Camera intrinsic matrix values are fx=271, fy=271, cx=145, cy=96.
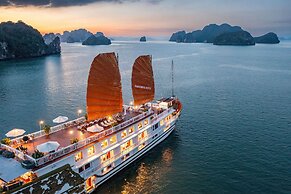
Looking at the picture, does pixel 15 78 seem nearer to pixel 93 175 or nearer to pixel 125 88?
pixel 125 88

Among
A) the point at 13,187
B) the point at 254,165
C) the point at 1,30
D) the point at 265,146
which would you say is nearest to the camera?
the point at 13,187

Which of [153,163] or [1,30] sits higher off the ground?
[1,30]

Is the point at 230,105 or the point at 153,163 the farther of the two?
the point at 230,105

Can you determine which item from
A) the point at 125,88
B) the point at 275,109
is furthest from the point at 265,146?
the point at 125,88

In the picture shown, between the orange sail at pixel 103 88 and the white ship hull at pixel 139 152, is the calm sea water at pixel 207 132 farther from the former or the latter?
the orange sail at pixel 103 88

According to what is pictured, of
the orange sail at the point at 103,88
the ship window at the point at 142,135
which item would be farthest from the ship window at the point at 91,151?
the ship window at the point at 142,135


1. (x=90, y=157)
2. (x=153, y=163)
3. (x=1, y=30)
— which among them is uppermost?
(x=1, y=30)

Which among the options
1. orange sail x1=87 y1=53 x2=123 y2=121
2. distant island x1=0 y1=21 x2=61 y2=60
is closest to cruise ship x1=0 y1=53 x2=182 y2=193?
orange sail x1=87 y1=53 x2=123 y2=121

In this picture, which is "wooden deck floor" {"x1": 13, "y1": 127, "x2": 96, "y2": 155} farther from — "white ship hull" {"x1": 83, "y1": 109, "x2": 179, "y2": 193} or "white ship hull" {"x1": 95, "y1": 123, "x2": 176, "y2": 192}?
Answer: "white ship hull" {"x1": 95, "y1": 123, "x2": 176, "y2": 192}
